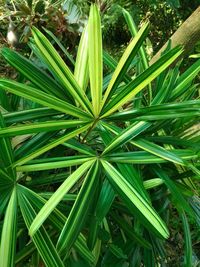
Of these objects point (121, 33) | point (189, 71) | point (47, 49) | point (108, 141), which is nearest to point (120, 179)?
point (108, 141)

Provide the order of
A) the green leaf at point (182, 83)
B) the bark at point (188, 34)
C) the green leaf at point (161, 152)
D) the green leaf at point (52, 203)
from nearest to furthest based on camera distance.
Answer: the green leaf at point (52, 203)
the green leaf at point (161, 152)
the green leaf at point (182, 83)
the bark at point (188, 34)

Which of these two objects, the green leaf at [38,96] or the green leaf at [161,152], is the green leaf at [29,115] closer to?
the green leaf at [38,96]

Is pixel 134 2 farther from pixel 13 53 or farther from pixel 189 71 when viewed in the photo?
pixel 13 53

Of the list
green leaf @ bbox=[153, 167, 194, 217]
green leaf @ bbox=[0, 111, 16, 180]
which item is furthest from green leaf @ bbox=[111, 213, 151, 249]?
green leaf @ bbox=[0, 111, 16, 180]

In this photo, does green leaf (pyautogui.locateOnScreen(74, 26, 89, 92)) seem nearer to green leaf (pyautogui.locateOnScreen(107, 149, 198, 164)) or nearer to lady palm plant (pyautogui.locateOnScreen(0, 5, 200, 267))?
lady palm plant (pyautogui.locateOnScreen(0, 5, 200, 267))

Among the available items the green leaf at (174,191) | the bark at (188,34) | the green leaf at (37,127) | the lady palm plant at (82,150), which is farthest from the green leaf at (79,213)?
the bark at (188,34)

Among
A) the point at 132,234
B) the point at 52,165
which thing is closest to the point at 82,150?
the point at 52,165
